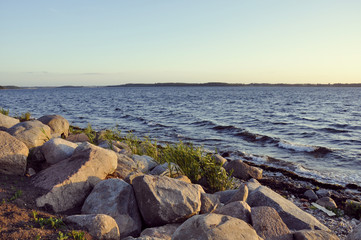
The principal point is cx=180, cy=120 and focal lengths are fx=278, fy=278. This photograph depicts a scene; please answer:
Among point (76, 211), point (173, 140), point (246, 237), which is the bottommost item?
point (173, 140)

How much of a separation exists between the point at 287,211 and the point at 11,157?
5.98 metres

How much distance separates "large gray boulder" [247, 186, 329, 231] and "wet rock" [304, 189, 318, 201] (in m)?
3.57

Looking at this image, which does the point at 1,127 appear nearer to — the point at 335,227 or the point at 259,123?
the point at 335,227

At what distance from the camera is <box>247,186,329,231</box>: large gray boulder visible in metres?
5.48

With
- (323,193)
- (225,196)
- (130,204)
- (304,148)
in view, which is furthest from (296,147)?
(130,204)

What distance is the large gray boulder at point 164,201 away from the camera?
4.97 metres

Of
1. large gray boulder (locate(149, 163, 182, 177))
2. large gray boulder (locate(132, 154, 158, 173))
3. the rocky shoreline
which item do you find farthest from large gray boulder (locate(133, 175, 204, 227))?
large gray boulder (locate(132, 154, 158, 173))

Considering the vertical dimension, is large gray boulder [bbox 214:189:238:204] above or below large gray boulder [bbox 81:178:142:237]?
below

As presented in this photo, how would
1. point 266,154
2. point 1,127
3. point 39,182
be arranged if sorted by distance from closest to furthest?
point 39,182 → point 1,127 → point 266,154

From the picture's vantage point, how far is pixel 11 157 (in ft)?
19.8

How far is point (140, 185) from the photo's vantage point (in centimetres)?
523

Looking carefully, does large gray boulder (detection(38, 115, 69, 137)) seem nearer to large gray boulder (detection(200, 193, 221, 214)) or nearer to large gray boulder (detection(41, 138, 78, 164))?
large gray boulder (detection(41, 138, 78, 164))

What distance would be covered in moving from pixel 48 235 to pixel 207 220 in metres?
2.19

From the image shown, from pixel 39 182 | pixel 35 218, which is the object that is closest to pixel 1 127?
pixel 39 182
